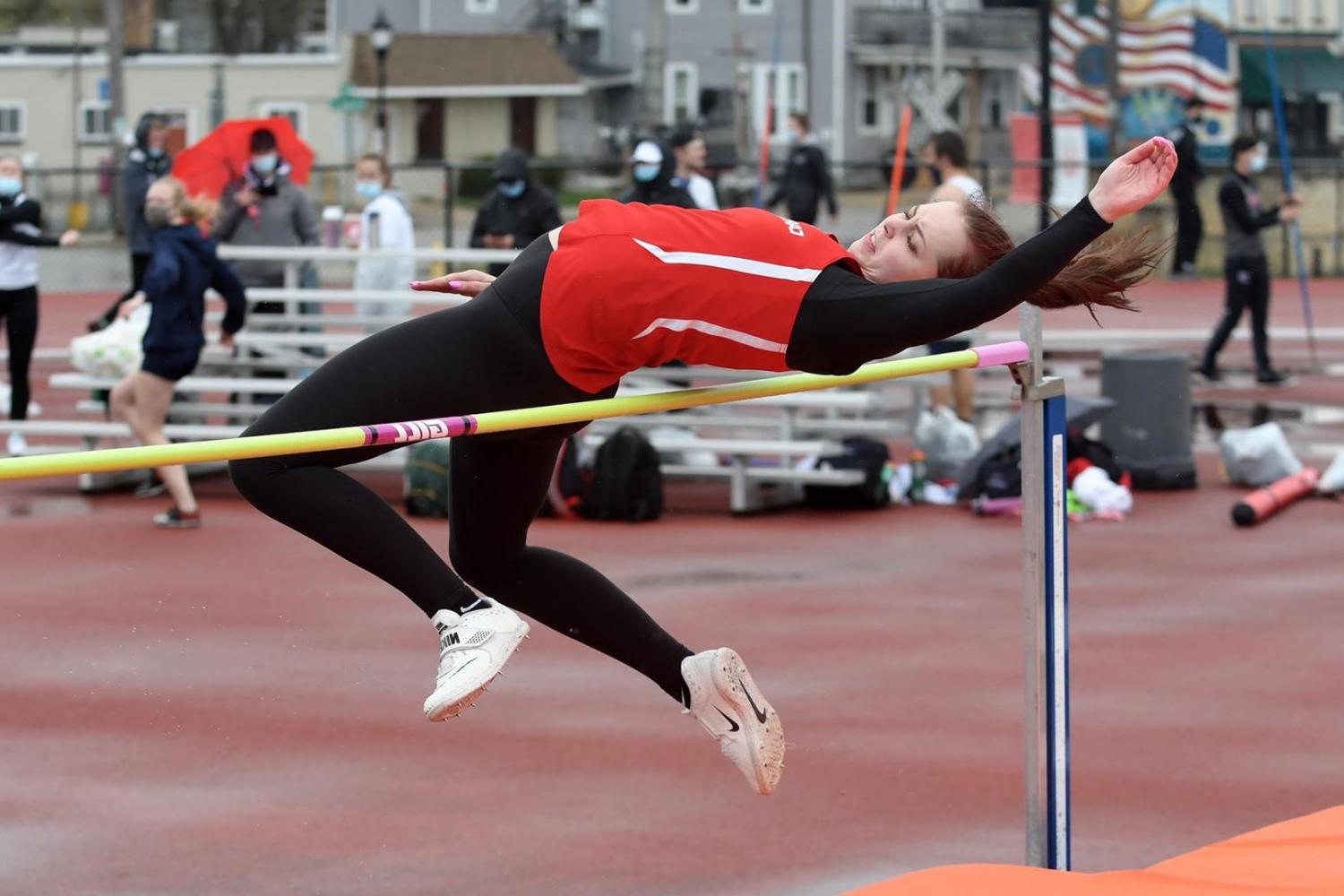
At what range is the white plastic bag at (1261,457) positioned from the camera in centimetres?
1137

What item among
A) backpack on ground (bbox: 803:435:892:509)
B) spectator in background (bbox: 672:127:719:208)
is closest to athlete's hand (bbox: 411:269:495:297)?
backpack on ground (bbox: 803:435:892:509)

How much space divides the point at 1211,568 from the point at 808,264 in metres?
5.84

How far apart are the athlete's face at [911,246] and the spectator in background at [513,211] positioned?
8.72 m

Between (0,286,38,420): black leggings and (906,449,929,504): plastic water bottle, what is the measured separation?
5.37 m

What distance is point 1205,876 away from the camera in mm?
4387

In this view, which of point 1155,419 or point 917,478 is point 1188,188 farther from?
point 917,478

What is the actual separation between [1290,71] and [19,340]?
1969 inches

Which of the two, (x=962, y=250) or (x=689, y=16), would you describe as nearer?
(x=962, y=250)

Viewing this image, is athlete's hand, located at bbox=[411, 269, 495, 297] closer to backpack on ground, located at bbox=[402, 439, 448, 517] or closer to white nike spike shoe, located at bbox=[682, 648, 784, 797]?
white nike spike shoe, located at bbox=[682, 648, 784, 797]

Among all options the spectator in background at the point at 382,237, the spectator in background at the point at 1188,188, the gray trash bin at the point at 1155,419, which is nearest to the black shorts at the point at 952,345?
the gray trash bin at the point at 1155,419

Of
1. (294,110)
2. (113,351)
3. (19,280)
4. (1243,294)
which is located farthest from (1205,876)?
(294,110)

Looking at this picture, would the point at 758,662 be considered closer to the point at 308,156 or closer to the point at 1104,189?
the point at 1104,189

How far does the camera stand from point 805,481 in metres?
10.7

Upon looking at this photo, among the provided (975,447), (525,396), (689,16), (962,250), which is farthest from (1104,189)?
(689,16)
